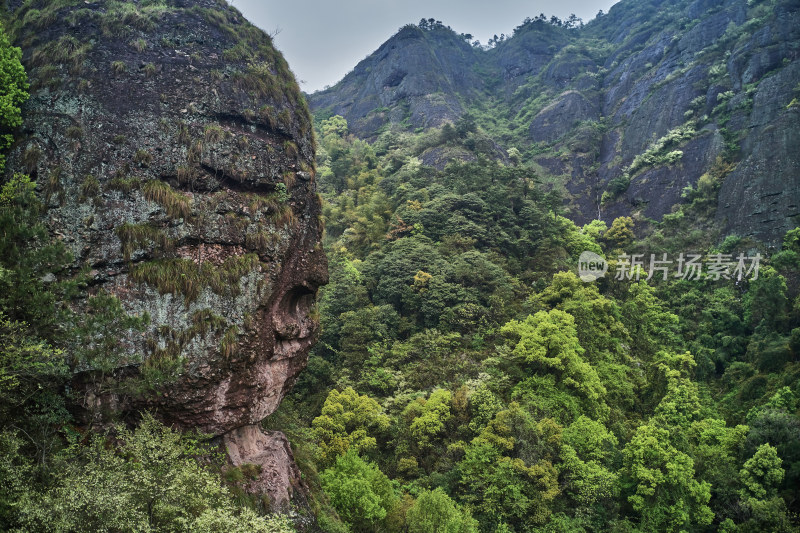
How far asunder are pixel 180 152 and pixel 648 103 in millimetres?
52567

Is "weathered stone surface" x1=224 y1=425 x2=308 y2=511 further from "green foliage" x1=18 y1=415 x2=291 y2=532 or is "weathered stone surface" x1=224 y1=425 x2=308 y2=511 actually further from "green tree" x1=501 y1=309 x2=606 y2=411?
"green tree" x1=501 y1=309 x2=606 y2=411

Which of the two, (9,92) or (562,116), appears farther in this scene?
(562,116)

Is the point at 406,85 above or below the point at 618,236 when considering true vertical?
above

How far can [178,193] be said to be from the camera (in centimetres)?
1114

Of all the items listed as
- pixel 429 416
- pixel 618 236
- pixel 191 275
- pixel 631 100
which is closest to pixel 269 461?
pixel 191 275

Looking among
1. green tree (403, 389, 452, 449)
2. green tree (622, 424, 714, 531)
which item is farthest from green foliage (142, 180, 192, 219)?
green tree (622, 424, 714, 531)

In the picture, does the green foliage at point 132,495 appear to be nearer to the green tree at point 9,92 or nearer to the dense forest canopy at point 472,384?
the dense forest canopy at point 472,384

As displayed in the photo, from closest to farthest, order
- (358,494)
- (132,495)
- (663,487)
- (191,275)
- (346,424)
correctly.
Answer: (132,495)
(191,275)
(358,494)
(663,487)
(346,424)

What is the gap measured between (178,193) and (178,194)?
52mm

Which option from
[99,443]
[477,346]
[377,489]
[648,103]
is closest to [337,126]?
[648,103]

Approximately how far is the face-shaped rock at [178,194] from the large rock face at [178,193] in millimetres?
30

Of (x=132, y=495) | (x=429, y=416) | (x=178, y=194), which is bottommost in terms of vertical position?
(x=429, y=416)

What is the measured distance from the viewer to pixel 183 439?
34.1 ft

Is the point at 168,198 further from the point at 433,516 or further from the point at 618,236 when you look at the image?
the point at 618,236
